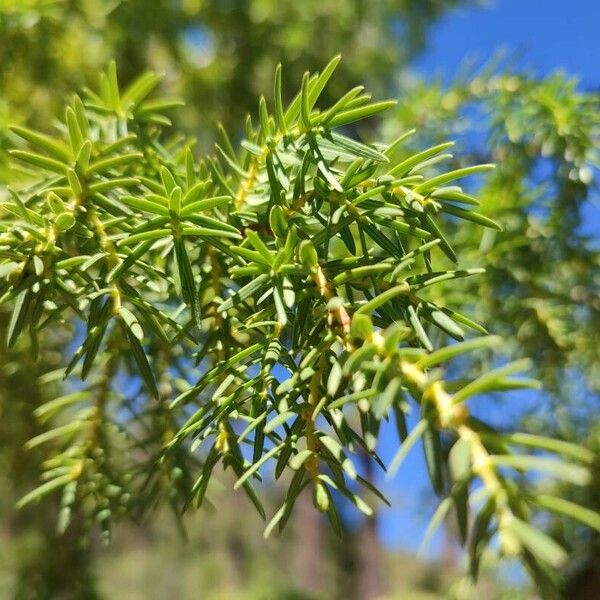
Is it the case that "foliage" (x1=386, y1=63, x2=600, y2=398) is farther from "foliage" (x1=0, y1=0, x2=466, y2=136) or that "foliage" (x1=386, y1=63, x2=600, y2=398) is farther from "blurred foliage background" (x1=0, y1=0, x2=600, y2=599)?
"foliage" (x1=0, y1=0, x2=466, y2=136)

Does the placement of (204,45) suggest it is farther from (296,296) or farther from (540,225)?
(296,296)

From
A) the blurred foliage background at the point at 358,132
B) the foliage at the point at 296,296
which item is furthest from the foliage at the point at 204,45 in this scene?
the foliage at the point at 296,296

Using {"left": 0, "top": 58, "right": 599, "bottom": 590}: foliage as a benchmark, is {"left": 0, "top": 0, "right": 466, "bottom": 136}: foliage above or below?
above

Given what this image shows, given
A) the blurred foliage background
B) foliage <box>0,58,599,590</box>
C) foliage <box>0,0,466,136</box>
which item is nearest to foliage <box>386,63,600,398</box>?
the blurred foliage background

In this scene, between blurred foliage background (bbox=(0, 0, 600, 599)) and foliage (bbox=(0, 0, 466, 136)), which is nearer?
blurred foliage background (bbox=(0, 0, 600, 599))

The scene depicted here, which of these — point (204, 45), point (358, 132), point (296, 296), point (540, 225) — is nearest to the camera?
point (296, 296)

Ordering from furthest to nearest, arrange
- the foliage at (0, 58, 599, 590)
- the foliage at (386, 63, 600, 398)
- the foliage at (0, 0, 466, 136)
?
1. the foliage at (0, 0, 466, 136)
2. the foliage at (386, 63, 600, 398)
3. the foliage at (0, 58, 599, 590)

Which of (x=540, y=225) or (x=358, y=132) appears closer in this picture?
(x=540, y=225)

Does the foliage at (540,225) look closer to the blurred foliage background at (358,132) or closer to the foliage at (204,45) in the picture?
the blurred foliage background at (358,132)

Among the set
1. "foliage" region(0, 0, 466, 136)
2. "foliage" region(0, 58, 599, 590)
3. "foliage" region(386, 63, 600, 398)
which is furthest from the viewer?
"foliage" region(0, 0, 466, 136)

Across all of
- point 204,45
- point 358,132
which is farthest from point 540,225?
point 204,45

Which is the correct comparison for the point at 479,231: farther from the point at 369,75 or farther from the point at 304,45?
the point at 369,75

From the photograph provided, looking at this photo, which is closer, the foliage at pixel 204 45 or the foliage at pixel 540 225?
the foliage at pixel 540 225
